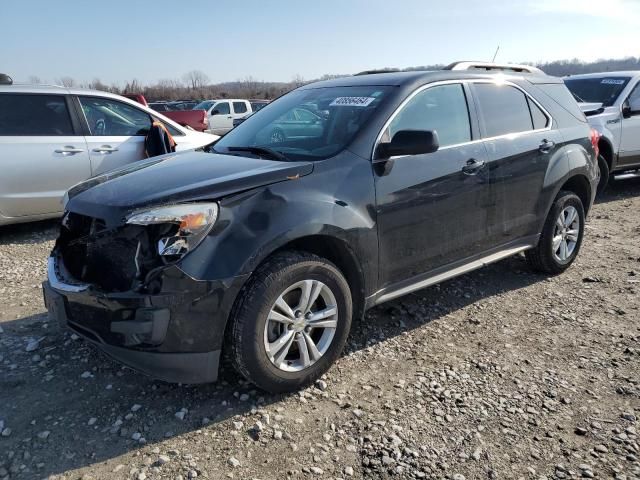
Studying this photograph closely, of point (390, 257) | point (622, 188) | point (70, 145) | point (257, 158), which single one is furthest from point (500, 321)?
point (622, 188)

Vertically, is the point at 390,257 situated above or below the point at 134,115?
below

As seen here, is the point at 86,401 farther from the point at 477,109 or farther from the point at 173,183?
the point at 477,109

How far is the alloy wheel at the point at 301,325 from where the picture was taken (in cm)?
285

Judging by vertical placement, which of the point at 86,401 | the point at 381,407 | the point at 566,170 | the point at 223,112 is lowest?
the point at 381,407

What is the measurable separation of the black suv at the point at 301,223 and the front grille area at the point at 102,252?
0.01 m

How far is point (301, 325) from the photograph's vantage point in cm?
294

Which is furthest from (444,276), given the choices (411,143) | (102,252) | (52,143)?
(52,143)

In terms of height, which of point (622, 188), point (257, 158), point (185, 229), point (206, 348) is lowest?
point (622, 188)

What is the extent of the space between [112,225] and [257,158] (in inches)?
41.2

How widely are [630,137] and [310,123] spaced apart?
22.6 ft

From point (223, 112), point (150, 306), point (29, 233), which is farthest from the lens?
point (223, 112)

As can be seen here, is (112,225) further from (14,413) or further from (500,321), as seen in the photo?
(500,321)

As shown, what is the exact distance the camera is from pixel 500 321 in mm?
3984

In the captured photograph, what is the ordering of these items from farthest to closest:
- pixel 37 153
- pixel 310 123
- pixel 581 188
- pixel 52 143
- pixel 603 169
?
pixel 603 169
pixel 52 143
pixel 37 153
pixel 581 188
pixel 310 123
